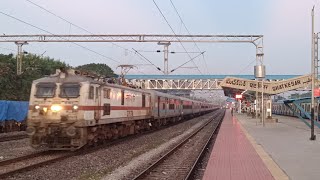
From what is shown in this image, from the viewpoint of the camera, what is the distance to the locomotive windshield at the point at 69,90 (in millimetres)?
17922

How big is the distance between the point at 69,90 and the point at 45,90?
97 centimetres

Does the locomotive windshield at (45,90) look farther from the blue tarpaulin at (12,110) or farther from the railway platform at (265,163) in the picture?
the blue tarpaulin at (12,110)

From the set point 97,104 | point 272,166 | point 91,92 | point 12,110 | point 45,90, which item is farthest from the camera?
point 12,110

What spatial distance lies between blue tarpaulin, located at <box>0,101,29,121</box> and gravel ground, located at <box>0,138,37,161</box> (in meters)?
6.54

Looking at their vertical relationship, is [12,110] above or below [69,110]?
below

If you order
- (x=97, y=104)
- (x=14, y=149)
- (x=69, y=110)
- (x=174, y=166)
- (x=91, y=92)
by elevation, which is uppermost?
(x=91, y=92)

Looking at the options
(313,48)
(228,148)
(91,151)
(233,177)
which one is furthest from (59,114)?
(313,48)

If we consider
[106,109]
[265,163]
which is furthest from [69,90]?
[265,163]

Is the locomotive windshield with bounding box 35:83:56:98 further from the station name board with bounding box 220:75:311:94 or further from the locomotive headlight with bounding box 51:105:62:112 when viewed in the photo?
the station name board with bounding box 220:75:311:94

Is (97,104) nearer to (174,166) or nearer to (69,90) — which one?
(69,90)

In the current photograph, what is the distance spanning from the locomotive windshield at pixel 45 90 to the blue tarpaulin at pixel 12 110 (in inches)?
428

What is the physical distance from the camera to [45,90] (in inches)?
718

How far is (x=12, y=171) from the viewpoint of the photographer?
12688 mm

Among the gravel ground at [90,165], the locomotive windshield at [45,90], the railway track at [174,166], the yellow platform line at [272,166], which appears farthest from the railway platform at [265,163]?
the locomotive windshield at [45,90]
